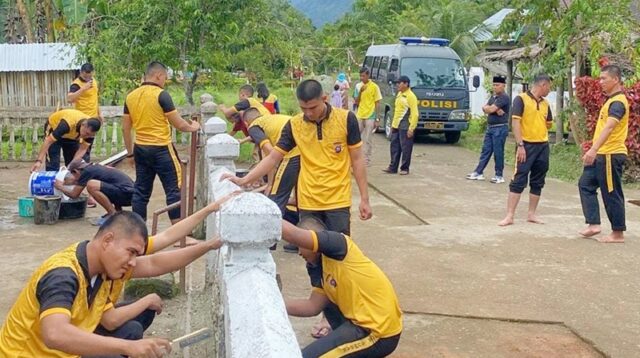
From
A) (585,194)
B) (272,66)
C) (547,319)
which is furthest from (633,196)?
(272,66)

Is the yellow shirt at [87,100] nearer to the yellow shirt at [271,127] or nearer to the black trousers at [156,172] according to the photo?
the black trousers at [156,172]

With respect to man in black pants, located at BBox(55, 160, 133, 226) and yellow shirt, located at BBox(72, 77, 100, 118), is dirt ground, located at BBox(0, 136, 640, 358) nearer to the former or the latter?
man in black pants, located at BBox(55, 160, 133, 226)

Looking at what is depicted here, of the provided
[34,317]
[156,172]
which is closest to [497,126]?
[156,172]

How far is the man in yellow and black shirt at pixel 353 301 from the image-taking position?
3973 millimetres

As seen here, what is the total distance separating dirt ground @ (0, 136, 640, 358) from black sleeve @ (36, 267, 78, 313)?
5.74ft

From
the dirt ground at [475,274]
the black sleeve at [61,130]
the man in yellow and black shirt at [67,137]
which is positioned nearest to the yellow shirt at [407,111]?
the dirt ground at [475,274]

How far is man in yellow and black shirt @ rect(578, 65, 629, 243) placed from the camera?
7.86 m

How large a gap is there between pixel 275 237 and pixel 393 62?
1532 cm

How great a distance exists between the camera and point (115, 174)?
825cm

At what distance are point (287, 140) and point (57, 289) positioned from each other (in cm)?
289

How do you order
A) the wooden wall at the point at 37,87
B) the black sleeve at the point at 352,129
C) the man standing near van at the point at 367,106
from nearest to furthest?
the black sleeve at the point at 352,129, the man standing near van at the point at 367,106, the wooden wall at the point at 37,87

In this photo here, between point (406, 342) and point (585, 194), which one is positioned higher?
point (585, 194)

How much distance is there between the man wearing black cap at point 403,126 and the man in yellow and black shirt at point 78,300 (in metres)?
9.37

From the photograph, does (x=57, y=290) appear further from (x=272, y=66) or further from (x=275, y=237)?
(x=272, y=66)
